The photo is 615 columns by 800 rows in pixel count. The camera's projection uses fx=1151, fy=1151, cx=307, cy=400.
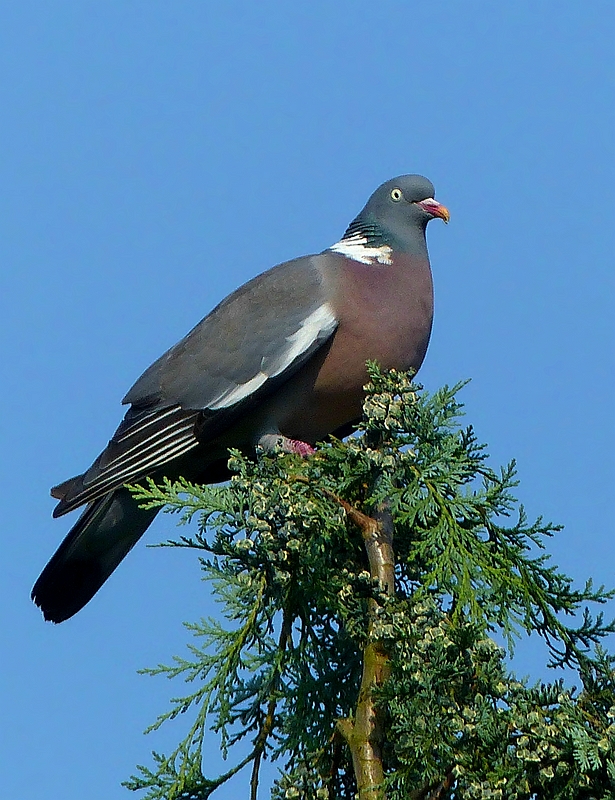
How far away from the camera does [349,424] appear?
5406 mm

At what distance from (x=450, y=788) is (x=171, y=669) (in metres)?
0.93

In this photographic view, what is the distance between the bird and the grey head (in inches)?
0.9

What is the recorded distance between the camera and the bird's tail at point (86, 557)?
5297 millimetres

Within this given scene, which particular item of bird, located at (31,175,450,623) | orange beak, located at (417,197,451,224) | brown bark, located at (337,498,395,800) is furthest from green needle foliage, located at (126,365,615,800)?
orange beak, located at (417,197,451,224)

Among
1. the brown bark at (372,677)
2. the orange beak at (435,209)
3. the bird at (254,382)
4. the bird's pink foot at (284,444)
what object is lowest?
the brown bark at (372,677)

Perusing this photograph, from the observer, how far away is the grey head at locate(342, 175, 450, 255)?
5574 mm

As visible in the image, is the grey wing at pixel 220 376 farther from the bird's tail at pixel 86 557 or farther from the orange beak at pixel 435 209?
the orange beak at pixel 435 209

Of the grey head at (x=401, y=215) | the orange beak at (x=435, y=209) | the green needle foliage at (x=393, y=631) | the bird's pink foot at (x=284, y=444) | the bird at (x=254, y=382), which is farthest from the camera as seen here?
the orange beak at (x=435, y=209)

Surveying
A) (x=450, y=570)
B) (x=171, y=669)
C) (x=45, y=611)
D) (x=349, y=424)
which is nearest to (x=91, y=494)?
(x=45, y=611)

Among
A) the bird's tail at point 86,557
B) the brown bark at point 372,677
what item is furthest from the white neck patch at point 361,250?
the brown bark at point 372,677

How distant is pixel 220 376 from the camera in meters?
5.09

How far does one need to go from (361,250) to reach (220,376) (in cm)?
99

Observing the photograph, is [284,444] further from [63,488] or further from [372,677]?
[372,677]

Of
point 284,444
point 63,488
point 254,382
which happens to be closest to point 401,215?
point 254,382
